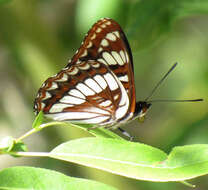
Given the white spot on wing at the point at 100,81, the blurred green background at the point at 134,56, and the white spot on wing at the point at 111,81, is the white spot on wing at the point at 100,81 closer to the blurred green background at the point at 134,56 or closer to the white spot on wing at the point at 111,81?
the white spot on wing at the point at 111,81

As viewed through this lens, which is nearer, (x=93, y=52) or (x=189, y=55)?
(x=93, y=52)

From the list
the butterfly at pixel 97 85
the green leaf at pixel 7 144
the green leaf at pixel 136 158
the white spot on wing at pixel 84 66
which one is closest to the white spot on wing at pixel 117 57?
the butterfly at pixel 97 85

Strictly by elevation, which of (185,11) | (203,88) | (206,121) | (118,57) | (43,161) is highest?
(185,11)

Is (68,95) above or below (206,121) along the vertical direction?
above

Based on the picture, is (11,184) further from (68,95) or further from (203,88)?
(203,88)

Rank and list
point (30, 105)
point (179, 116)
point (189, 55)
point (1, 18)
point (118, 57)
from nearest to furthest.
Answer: point (118, 57) < point (1, 18) < point (179, 116) < point (30, 105) < point (189, 55)

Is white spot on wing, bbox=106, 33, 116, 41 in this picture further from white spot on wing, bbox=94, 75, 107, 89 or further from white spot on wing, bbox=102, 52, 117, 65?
white spot on wing, bbox=94, 75, 107, 89

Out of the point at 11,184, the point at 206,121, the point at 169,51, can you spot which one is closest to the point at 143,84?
the point at 169,51

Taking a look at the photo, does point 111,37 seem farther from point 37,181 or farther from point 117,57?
point 37,181

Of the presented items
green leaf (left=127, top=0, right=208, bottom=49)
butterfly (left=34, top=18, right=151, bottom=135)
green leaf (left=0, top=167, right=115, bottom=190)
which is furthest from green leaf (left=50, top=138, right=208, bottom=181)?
green leaf (left=127, top=0, right=208, bottom=49)
